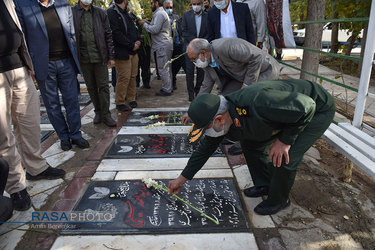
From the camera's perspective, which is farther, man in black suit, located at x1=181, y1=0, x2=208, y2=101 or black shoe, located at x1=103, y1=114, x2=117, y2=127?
man in black suit, located at x1=181, y1=0, x2=208, y2=101

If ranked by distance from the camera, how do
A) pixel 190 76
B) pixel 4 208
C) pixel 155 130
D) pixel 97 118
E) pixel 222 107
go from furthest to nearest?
pixel 190 76, pixel 97 118, pixel 155 130, pixel 222 107, pixel 4 208

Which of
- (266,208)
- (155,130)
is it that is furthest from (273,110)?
(155,130)

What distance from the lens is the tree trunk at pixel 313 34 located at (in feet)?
13.0

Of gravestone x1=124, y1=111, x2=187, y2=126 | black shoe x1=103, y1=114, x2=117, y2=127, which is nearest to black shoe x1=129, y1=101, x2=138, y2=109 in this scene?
gravestone x1=124, y1=111, x2=187, y2=126

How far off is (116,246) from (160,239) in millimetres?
338

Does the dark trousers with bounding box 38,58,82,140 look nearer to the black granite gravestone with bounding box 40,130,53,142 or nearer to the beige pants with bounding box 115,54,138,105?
the black granite gravestone with bounding box 40,130,53,142

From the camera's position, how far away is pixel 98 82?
4.46 m

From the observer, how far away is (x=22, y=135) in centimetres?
271

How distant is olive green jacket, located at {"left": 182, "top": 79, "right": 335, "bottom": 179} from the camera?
A: 74.4 inches

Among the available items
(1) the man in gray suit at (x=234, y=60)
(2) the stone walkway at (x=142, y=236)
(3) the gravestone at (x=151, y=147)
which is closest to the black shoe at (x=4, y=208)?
(2) the stone walkway at (x=142, y=236)

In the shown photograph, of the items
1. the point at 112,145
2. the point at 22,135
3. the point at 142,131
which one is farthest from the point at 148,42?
the point at 22,135

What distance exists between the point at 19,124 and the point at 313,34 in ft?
13.1

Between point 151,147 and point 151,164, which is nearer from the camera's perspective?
point 151,164

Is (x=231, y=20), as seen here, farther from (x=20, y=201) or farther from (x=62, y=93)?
(x=20, y=201)
